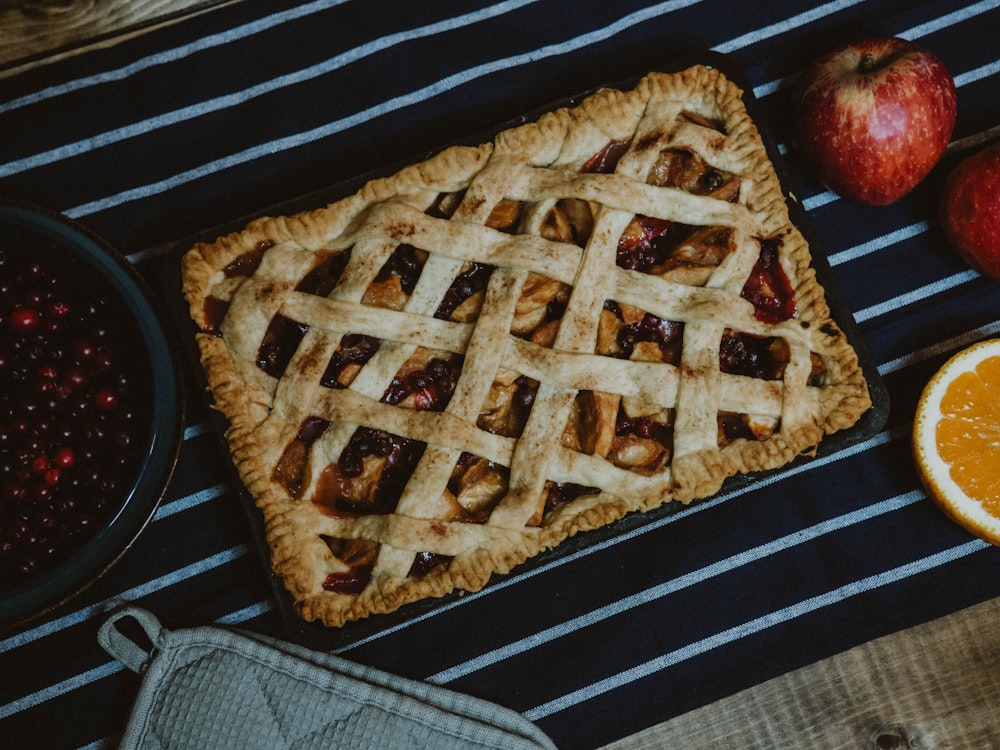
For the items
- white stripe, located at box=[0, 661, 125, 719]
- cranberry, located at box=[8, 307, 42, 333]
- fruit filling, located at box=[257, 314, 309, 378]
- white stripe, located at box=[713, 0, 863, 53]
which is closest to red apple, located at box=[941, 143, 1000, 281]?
white stripe, located at box=[713, 0, 863, 53]

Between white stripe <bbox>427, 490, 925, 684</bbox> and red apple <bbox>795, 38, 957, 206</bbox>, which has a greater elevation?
red apple <bbox>795, 38, 957, 206</bbox>

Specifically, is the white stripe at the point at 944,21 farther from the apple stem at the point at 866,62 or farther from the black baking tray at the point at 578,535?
the black baking tray at the point at 578,535

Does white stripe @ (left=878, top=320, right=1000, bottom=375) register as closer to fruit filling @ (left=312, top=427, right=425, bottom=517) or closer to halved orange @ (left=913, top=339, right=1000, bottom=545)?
halved orange @ (left=913, top=339, right=1000, bottom=545)

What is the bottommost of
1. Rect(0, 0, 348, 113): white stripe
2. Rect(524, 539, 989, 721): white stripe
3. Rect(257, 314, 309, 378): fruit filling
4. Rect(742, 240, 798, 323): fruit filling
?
Rect(524, 539, 989, 721): white stripe

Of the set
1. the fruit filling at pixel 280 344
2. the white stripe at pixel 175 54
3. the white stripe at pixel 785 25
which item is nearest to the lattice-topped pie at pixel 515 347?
the fruit filling at pixel 280 344

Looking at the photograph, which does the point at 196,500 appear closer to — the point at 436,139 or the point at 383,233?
the point at 383,233

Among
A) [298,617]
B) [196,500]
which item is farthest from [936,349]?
[196,500]
